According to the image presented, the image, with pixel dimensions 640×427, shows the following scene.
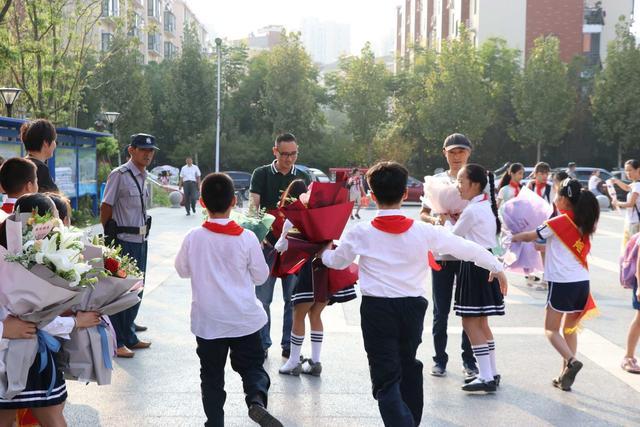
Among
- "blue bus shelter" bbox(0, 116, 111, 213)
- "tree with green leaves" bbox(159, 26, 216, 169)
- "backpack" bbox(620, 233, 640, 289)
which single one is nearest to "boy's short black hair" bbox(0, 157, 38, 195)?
"backpack" bbox(620, 233, 640, 289)

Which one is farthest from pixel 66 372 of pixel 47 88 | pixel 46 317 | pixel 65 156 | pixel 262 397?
pixel 47 88

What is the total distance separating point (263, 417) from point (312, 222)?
1294 mm

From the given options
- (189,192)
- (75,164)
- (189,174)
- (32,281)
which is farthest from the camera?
(189,192)

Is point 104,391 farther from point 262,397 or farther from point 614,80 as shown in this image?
point 614,80

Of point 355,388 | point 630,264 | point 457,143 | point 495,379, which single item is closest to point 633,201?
point 630,264

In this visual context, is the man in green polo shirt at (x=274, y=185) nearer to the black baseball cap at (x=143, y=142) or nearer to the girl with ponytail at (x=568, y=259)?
the black baseball cap at (x=143, y=142)

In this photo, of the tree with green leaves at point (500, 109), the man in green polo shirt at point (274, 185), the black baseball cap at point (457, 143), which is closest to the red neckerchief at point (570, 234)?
the black baseball cap at point (457, 143)

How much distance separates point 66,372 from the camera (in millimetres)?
3924

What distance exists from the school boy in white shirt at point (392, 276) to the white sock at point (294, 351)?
189cm

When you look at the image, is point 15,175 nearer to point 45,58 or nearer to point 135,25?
point 45,58

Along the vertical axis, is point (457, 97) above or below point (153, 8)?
below

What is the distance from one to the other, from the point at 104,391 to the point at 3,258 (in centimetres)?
247

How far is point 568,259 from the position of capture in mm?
6020

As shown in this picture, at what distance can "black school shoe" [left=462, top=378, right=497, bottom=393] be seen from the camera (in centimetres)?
580
